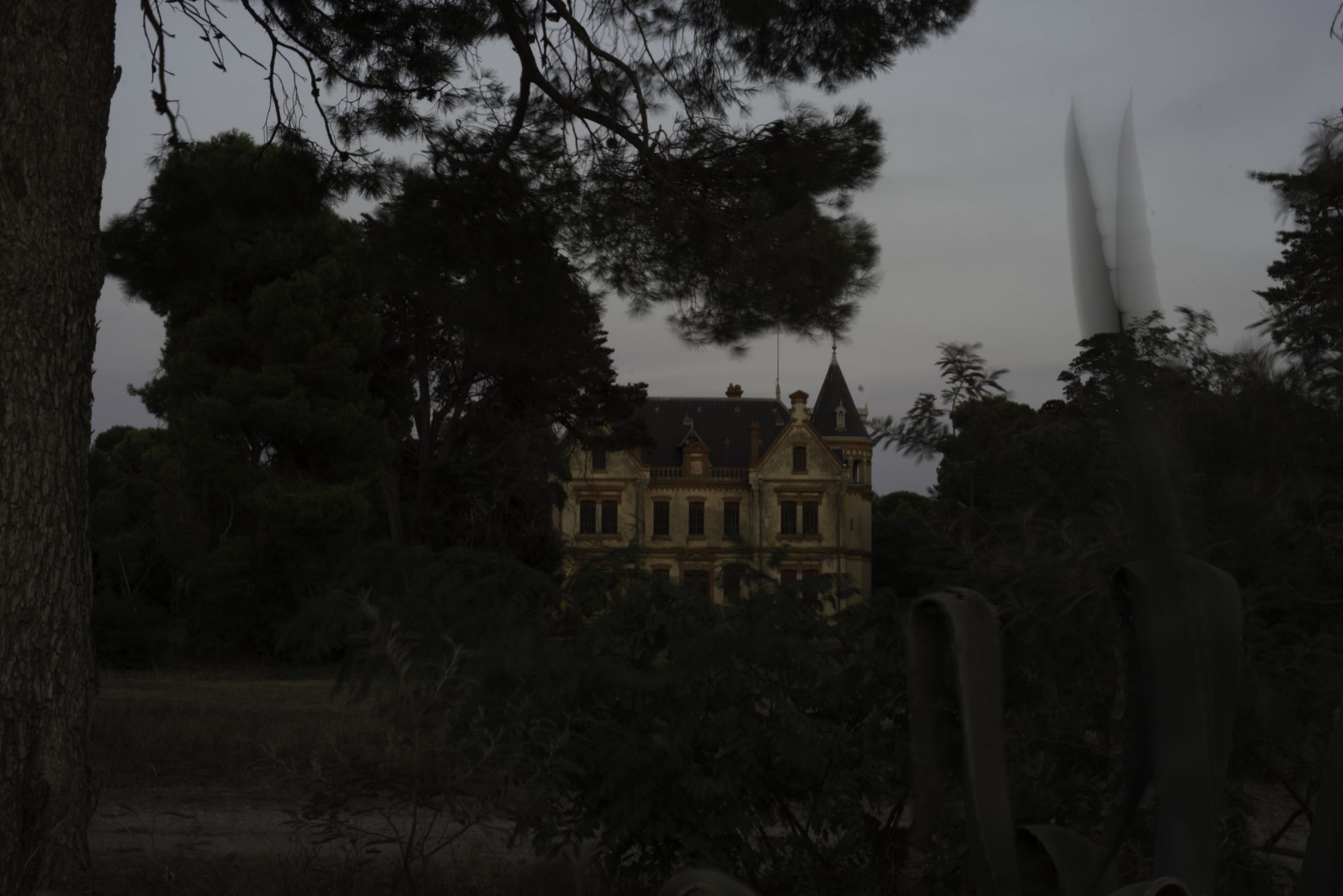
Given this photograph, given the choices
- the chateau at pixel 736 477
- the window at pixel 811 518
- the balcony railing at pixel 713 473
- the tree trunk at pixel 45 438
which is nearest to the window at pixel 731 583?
the tree trunk at pixel 45 438

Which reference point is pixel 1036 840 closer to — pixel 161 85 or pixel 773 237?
pixel 773 237

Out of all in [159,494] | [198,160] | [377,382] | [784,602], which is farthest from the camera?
[377,382]

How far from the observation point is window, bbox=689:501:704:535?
181 ft

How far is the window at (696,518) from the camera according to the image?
181ft

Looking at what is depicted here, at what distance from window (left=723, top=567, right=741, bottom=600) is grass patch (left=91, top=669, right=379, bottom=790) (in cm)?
140

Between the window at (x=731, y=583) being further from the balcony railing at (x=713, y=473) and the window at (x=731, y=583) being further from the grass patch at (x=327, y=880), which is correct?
the balcony railing at (x=713, y=473)

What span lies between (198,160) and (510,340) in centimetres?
238

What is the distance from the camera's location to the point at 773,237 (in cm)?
731

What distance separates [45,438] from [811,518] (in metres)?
51.6

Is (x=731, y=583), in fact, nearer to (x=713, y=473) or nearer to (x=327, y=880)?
(x=327, y=880)

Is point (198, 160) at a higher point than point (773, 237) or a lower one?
higher

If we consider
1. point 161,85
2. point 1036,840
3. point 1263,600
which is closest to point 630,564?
point 1263,600

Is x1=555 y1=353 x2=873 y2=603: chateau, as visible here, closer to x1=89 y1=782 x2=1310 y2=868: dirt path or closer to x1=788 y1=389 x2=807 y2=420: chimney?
x1=788 y1=389 x2=807 y2=420: chimney

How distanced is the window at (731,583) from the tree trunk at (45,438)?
8.02ft
